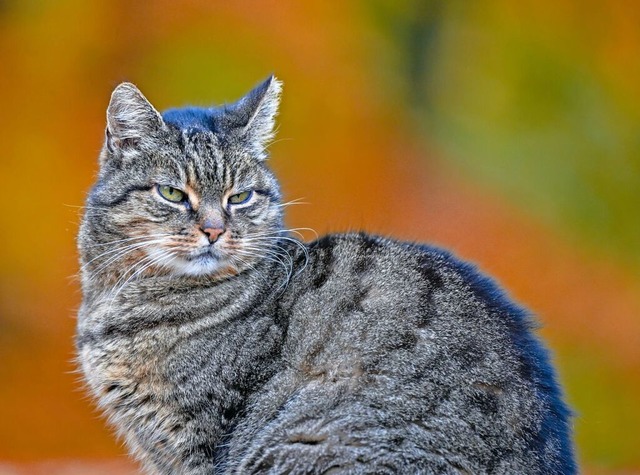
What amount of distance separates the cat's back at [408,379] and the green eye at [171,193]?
1.93 ft

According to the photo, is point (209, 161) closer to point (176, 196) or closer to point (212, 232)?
point (176, 196)

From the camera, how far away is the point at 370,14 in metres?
7.09

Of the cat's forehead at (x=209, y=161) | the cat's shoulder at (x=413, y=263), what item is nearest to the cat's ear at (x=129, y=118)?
the cat's forehead at (x=209, y=161)

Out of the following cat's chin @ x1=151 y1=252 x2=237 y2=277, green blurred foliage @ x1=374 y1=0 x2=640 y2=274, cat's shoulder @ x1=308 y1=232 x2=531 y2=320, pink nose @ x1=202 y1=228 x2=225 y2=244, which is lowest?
cat's chin @ x1=151 y1=252 x2=237 y2=277

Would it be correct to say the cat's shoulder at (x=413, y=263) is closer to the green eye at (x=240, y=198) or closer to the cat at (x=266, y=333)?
the cat at (x=266, y=333)

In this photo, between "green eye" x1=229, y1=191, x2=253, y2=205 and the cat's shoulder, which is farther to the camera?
"green eye" x1=229, y1=191, x2=253, y2=205

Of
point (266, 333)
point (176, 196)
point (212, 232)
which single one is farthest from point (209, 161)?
point (266, 333)

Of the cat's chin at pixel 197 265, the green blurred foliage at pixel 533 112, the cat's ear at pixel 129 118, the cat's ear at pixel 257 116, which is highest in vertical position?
the green blurred foliage at pixel 533 112

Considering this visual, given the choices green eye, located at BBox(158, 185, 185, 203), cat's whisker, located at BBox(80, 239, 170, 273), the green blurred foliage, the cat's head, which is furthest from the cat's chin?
the green blurred foliage

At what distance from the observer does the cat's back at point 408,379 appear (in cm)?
366

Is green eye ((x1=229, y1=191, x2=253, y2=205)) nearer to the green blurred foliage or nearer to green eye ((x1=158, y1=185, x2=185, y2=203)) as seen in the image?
green eye ((x1=158, y1=185, x2=185, y2=203))

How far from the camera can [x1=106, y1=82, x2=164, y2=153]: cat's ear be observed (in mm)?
4133

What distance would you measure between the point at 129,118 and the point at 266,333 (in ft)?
3.39

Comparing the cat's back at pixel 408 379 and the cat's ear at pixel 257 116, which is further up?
the cat's ear at pixel 257 116
